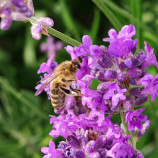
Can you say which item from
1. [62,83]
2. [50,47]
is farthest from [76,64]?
[50,47]

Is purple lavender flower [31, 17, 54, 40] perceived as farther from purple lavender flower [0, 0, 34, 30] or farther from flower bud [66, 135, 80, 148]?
flower bud [66, 135, 80, 148]

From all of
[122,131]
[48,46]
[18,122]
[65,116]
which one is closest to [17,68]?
[48,46]

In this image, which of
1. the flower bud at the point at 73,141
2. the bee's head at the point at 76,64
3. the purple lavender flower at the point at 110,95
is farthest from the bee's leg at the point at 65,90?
the flower bud at the point at 73,141

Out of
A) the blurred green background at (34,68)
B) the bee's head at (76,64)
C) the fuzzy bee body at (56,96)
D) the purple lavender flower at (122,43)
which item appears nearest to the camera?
the purple lavender flower at (122,43)

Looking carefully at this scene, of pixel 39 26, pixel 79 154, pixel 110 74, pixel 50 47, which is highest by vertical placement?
pixel 50 47

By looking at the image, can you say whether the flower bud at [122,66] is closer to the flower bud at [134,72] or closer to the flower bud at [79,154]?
the flower bud at [134,72]

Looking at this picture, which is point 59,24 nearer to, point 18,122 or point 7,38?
point 7,38

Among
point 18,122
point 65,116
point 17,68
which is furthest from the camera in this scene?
point 17,68

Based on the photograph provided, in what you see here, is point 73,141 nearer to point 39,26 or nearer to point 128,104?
point 128,104

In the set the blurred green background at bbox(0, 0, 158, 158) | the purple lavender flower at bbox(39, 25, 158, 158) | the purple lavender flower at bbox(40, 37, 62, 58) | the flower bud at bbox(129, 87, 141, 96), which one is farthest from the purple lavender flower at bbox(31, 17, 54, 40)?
the purple lavender flower at bbox(40, 37, 62, 58)
